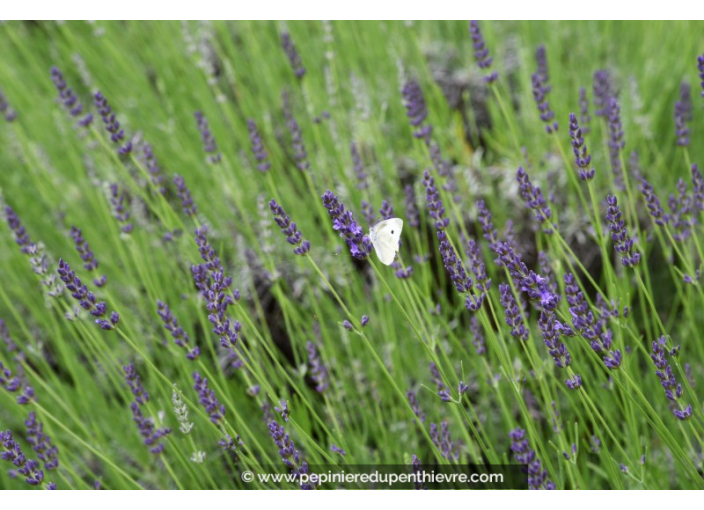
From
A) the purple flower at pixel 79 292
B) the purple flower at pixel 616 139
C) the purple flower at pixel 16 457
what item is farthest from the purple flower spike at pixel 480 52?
the purple flower at pixel 16 457

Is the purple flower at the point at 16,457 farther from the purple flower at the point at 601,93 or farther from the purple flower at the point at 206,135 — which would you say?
the purple flower at the point at 601,93

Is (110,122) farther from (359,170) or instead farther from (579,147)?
(579,147)

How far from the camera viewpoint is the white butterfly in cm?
151

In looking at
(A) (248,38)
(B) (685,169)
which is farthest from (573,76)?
(A) (248,38)

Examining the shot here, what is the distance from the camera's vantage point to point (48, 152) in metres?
3.36

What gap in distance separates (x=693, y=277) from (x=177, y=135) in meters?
2.17

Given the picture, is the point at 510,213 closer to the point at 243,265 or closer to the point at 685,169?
the point at 685,169

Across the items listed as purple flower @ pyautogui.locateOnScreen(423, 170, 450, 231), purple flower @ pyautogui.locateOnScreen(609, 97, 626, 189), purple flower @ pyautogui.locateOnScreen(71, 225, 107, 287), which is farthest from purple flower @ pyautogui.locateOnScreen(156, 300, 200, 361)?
purple flower @ pyautogui.locateOnScreen(609, 97, 626, 189)

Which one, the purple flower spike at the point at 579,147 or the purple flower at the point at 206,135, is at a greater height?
the purple flower at the point at 206,135

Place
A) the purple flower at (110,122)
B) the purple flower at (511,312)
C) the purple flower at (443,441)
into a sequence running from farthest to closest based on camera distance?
the purple flower at (110,122)
the purple flower at (443,441)
the purple flower at (511,312)

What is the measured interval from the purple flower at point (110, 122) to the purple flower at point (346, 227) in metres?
0.85

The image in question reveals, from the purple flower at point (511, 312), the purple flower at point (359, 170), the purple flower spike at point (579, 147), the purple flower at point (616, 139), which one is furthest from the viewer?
the purple flower at point (359, 170)

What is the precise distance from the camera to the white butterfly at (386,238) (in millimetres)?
1508

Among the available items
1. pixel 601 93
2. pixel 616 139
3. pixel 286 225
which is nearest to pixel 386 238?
pixel 286 225
